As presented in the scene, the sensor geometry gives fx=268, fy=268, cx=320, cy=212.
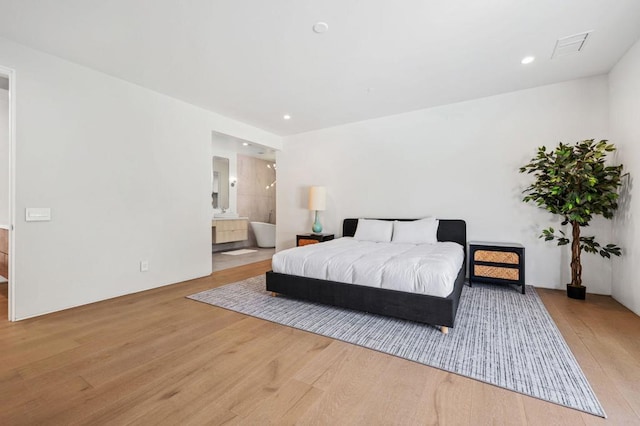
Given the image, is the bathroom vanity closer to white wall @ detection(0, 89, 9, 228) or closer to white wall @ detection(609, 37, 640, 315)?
white wall @ detection(0, 89, 9, 228)

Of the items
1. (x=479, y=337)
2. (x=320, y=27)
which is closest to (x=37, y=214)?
(x=320, y=27)

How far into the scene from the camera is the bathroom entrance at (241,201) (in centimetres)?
642

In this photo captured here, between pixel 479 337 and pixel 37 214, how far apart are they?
13.9 feet

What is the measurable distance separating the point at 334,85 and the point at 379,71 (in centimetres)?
62

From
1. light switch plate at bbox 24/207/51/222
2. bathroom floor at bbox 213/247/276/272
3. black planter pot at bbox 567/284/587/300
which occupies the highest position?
light switch plate at bbox 24/207/51/222

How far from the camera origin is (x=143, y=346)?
208 cm

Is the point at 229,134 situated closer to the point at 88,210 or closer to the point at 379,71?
the point at 88,210

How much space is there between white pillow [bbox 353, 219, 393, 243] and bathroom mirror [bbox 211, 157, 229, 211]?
4.18 metres

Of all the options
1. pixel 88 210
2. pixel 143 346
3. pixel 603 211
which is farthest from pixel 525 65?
pixel 88 210

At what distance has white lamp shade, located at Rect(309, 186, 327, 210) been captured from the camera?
493 centimetres

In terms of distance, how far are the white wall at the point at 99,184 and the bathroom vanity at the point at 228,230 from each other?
2081mm

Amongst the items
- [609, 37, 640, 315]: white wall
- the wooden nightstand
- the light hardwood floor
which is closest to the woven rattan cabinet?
the light hardwood floor

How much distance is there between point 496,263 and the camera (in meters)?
3.40

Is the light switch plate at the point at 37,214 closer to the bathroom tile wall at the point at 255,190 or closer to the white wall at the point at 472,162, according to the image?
the white wall at the point at 472,162
